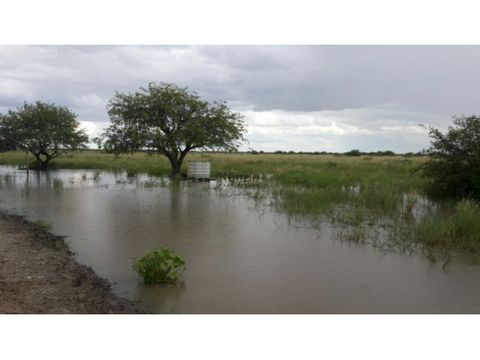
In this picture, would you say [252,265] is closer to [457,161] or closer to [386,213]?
[386,213]

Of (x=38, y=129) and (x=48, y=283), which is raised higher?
(x=38, y=129)

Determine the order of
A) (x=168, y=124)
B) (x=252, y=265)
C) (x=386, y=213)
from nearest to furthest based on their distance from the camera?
(x=252, y=265), (x=386, y=213), (x=168, y=124)

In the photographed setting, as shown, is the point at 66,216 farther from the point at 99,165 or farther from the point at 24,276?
the point at 99,165

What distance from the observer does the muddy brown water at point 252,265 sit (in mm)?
5945

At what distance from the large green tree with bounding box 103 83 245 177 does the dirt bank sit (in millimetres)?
15919

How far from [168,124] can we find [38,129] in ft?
41.8

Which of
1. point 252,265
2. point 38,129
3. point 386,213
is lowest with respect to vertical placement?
point 252,265

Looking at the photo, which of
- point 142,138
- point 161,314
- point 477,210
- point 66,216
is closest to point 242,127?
point 142,138

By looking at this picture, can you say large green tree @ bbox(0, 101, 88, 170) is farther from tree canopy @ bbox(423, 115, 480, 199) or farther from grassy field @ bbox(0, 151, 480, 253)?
tree canopy @ bbox(423, 115, 480, 199)

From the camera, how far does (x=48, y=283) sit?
6.13m

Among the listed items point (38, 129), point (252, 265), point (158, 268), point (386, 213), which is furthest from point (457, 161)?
point (38, 129)

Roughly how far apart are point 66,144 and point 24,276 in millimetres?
29666

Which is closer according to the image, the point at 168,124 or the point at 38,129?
the point at 168,124

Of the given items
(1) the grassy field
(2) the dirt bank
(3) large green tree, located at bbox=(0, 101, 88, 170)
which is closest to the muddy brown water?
(2) the dirt bank
